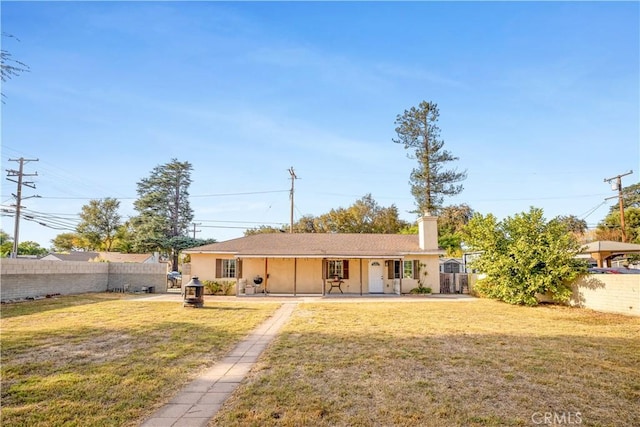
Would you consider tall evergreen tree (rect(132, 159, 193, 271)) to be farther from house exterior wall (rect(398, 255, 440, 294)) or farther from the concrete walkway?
the concrete walkway

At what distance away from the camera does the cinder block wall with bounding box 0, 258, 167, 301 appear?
45.8 feet

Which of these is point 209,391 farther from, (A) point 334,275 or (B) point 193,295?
(A) point 334,275

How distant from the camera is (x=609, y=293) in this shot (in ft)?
39.7

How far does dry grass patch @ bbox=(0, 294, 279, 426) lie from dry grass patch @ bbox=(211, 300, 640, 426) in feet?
3.59

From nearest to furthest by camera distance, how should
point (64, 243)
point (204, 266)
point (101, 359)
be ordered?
point (101, 359) < point (204, 266) < point (64, 243)

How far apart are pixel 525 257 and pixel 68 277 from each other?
20359 millimetres

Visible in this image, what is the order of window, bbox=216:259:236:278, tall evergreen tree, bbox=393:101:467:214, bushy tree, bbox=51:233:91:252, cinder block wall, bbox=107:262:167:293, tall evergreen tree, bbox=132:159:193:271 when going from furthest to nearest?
bushy tree, bbox=51:233:91:252 < tall evergreen tree, bbox=132:159:193:271 < tall evergreen tree, bbox=393:101:467:214 < cinder block wall, bbox=107:262:167:293 < window, bbox=216:259:236:278

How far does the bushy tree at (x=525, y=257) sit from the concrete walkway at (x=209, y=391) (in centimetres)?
1129

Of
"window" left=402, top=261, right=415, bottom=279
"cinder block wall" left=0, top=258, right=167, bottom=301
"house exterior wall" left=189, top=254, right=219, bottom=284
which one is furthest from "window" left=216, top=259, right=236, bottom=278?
"window" left=402, top=261, right=415, bottom=279

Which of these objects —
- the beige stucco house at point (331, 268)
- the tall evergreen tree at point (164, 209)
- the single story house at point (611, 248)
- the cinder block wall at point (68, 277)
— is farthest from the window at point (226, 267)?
the single story house at point (611, 248)

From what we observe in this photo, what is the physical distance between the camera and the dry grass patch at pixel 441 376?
12.3 feet

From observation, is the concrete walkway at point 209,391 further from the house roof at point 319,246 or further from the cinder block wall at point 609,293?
the cinder block wall at point 609,293

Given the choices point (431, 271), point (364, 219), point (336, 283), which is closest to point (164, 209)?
point (364, 219)

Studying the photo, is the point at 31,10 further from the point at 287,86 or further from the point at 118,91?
the point at 287,86
